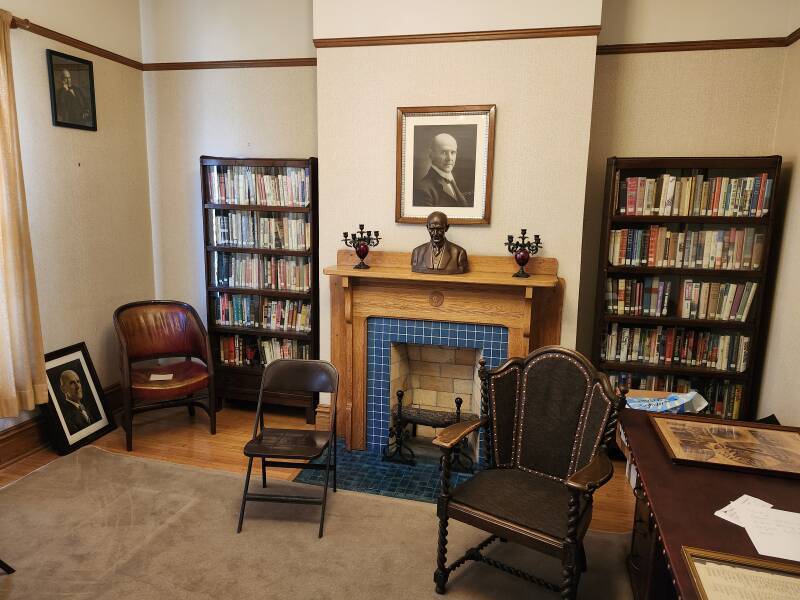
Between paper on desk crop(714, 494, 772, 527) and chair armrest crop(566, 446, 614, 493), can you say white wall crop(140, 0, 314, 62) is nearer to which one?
chair armrest crop(566, 446, 614, 493)

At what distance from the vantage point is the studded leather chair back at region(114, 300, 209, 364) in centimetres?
395

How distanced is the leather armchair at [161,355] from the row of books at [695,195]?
3.12 meters

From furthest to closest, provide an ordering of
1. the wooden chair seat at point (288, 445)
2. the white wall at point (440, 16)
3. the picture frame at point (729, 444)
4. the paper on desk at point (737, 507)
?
the white wall at point (440, 16) < the wooden chair seat at point (288, 445) < the picture frame at point (729, 444) < the paper on desk at point (737, 507)

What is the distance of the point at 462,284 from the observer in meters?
3.32

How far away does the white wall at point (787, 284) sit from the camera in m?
2.99

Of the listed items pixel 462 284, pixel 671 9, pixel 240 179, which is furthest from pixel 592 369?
pixel 240 179

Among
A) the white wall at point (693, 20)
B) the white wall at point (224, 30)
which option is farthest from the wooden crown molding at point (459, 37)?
the white wall at point (224, 30)

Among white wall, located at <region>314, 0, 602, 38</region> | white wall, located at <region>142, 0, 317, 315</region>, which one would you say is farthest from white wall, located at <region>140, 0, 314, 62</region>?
white wall, located at <region>314, 0, 602, 38</region>

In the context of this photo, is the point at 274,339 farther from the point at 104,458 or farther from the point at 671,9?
the point at 671,9

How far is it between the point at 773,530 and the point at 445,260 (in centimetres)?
213

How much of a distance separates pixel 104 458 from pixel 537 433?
9.07 feet

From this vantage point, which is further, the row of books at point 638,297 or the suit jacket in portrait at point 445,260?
the row of books at point 638,297

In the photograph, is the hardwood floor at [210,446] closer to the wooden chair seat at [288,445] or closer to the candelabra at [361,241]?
the wooden chair seat at [288,445]

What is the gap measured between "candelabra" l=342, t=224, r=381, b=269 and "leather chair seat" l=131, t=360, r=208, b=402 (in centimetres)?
144
